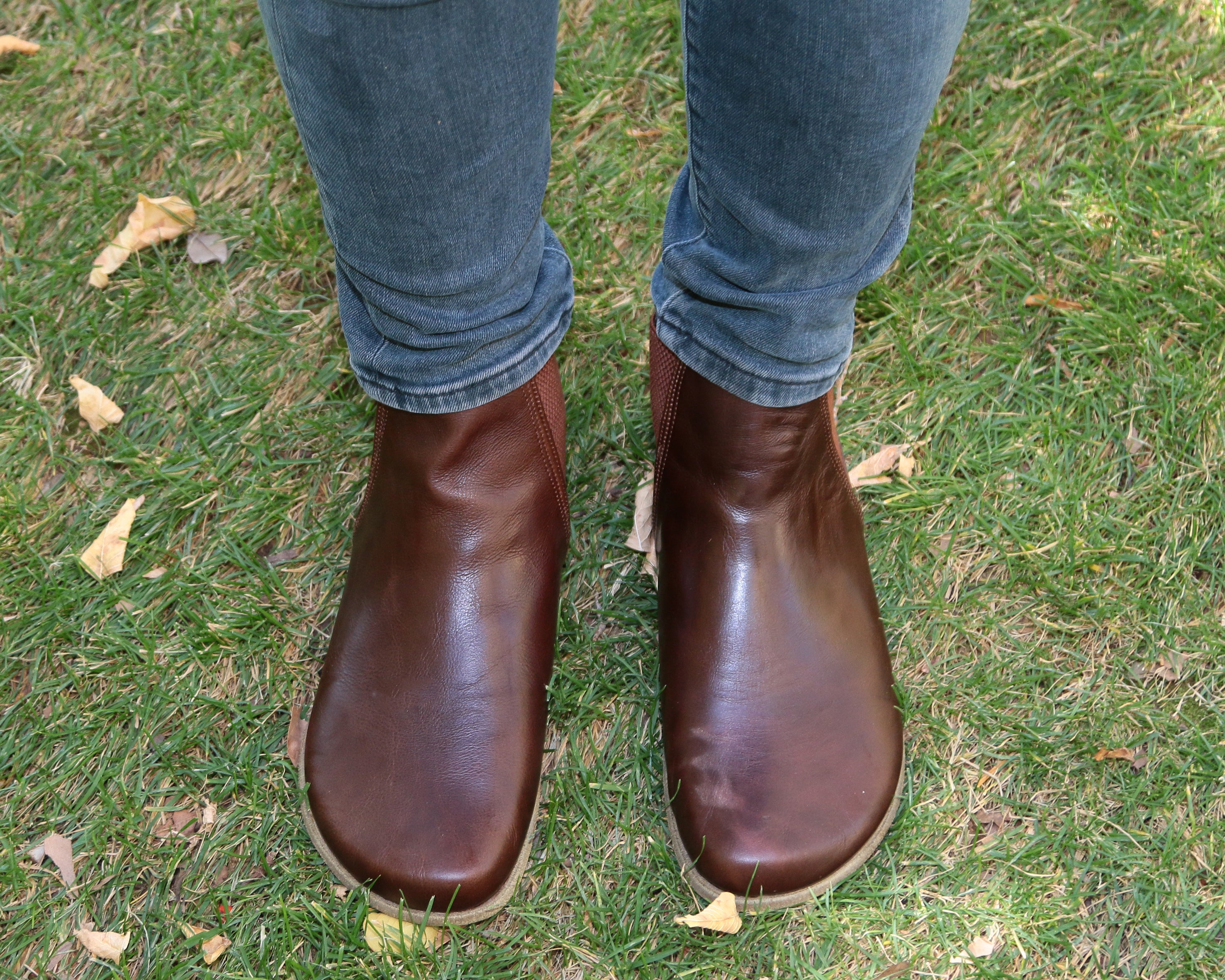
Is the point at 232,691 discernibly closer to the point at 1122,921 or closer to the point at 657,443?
the point at 657,443

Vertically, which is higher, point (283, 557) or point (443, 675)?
point (443, 675)

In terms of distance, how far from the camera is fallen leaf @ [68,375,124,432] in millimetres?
1765

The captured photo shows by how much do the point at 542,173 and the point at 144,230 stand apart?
1.18 m

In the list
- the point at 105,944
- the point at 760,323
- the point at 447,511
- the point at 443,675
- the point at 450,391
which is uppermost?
the point at 760,323

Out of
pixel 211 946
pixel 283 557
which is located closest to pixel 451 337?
pixel 283 557

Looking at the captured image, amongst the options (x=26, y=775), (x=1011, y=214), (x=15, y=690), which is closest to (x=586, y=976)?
(x=26, y=775)

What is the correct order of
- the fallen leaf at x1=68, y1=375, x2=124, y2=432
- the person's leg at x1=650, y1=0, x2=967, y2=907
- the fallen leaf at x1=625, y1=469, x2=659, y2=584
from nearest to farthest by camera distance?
1. the person's leg at x1=650, y1=0, x2=967, y2=907
2. the fallen leaf at x1=625, y1=469, x2=659, y2=584
3. the fallen leaf at x1=68, y1=375, x2=124, y2=432

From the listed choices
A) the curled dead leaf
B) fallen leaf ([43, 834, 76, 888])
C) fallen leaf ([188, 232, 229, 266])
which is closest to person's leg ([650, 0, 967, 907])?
the curled dead leaf

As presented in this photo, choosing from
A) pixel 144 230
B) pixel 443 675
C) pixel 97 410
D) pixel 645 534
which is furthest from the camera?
pixel 144 230

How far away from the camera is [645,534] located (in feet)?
5.29

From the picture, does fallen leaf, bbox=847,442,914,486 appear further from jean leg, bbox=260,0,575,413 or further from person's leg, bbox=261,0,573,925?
jean leg, bbox=260,0,575,413

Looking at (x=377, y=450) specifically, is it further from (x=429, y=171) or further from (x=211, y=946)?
(x=211, y=946)

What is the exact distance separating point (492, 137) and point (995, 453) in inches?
43.9

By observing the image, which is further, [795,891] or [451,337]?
[795,891]
